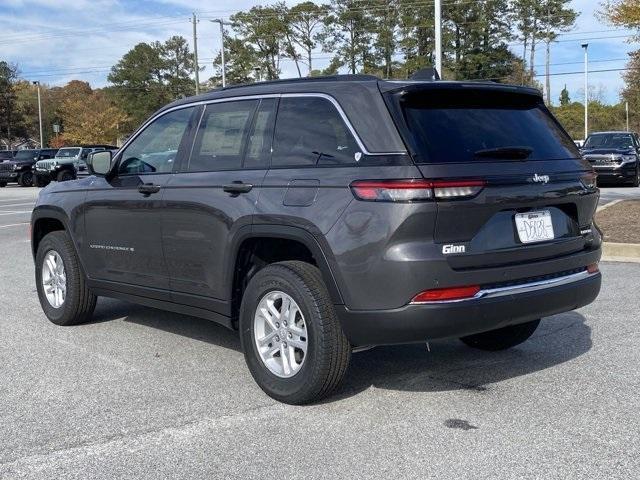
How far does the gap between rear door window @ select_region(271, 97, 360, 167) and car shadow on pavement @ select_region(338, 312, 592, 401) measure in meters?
1.43

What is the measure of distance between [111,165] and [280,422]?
271cm

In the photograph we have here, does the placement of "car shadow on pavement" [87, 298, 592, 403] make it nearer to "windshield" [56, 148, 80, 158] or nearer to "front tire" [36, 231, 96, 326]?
"front tire" [36, 231, 96, 326]

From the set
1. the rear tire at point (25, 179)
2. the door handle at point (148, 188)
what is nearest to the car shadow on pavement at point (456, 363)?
the door handle at point (148, 188)

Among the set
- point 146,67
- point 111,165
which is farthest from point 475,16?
point 111,165

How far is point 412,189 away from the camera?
3717 mm

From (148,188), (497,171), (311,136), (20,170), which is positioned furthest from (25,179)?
(497,171)

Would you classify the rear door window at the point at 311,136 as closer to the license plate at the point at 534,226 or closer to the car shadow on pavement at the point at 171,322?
the license plate at the point at 534,226

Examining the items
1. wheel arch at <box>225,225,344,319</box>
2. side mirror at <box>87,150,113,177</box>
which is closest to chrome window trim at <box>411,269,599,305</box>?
wheel arch at <box>225,225,344,319</box>

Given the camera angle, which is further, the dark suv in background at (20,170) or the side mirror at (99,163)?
the dark suv in background at (20,170)

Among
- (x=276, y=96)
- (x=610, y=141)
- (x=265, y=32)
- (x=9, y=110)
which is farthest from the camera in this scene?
(x=9, y=110)

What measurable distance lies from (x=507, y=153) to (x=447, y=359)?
5.54 feet

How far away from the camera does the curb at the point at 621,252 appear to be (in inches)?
360

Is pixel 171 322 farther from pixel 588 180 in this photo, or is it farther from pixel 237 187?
pixel 588 180

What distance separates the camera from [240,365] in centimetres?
510
